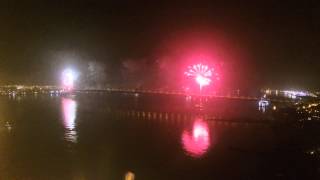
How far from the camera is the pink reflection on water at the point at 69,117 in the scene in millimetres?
66194

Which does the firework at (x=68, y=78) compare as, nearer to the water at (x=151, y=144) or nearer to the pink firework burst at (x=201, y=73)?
the water at (x=151, y=144)

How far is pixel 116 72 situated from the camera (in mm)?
129375

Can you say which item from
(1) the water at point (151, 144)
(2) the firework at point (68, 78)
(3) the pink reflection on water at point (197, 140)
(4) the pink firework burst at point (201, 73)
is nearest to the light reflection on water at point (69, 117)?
(1) the water at point (151, 144)

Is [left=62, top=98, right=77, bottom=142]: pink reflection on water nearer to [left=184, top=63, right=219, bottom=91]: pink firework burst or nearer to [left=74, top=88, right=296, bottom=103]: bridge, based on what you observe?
[left=74, top=88, right=296, bottom=103]: bridge

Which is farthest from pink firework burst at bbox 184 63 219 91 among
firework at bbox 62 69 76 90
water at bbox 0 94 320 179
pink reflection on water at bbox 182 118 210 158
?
firework at bbox 62 69 76 90

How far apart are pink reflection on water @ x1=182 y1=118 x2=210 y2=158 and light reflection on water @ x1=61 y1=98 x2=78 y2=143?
15110mm

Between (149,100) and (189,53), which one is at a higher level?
(189,53)

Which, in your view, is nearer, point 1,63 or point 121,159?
point 121,159

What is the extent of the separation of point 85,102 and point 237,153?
188 feet

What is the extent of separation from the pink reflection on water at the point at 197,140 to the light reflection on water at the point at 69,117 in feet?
49.6

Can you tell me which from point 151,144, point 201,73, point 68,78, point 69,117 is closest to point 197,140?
point 151,144

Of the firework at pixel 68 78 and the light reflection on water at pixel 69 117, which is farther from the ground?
the firework at pixel 68 78

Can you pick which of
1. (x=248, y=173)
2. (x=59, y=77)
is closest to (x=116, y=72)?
(x=59, y=77)

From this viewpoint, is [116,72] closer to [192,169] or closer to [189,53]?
[189,53]
